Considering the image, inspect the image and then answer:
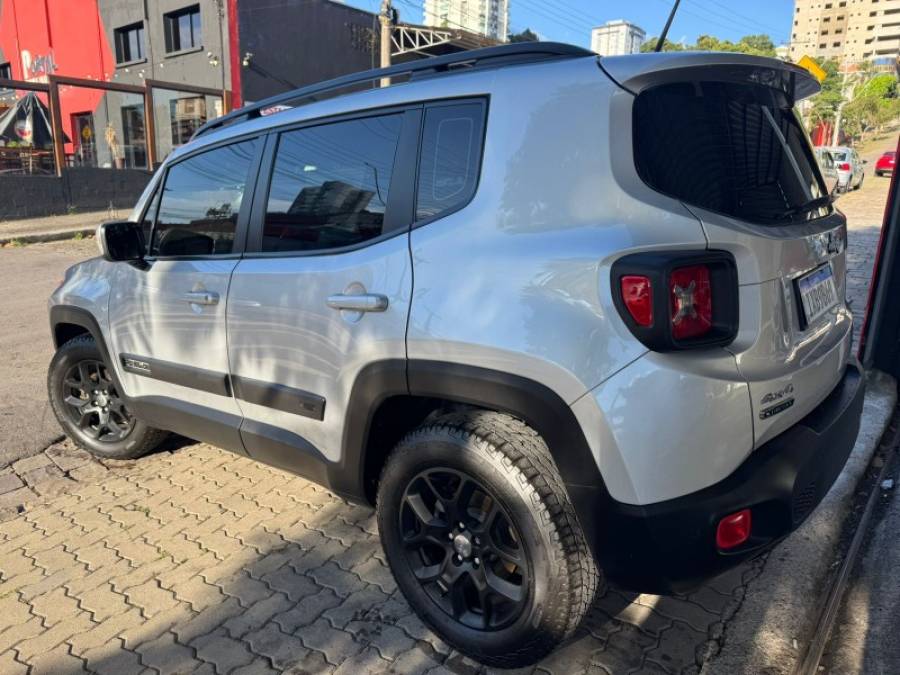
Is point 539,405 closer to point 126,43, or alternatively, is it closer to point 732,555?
point 732,555

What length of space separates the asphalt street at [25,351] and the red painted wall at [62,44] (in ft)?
41.6

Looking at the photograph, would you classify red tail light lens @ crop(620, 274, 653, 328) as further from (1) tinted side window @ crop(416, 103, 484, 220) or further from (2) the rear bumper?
(1) tinted side window @ crop(416, 103, 484, 220)

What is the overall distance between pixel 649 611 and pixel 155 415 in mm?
2526

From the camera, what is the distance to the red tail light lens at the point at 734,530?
1.85 metres

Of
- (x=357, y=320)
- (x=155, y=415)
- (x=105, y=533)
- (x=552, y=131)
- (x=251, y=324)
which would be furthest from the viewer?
(x=155, y=415)

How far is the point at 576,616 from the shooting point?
2.04m

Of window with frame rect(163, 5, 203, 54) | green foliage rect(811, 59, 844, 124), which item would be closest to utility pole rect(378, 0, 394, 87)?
window with frame rect(163, 5, 203, 54)

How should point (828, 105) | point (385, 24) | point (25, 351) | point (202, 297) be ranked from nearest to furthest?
point (202, 297), point (25, 351), point (385, 24), point (828, 105)

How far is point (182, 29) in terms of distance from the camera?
20.8m

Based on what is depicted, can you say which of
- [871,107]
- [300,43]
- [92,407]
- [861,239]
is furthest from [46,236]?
[871,107]

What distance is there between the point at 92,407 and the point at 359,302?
2.52 m

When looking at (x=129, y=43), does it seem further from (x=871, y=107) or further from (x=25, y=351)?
(x=871, y=107)

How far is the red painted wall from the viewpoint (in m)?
22.2

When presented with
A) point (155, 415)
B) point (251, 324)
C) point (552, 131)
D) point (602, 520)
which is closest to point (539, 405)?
point (602, 520)
